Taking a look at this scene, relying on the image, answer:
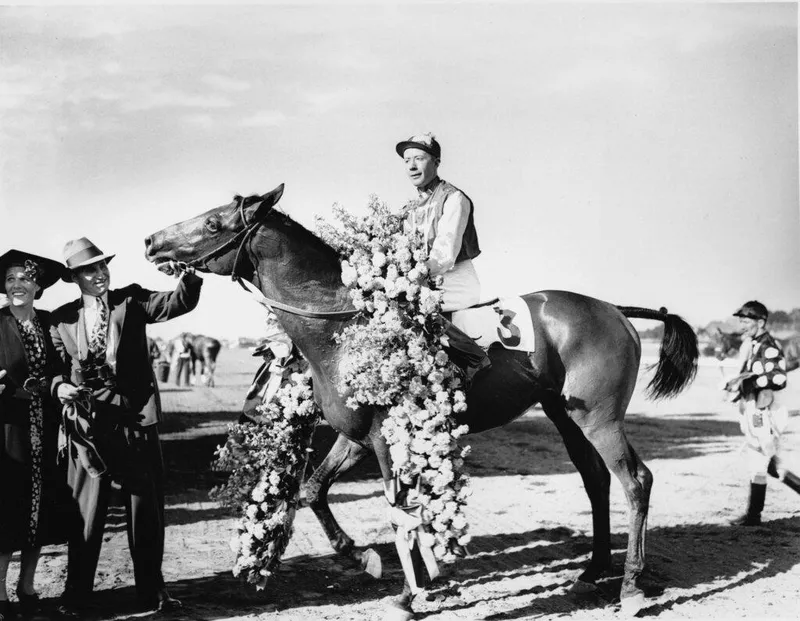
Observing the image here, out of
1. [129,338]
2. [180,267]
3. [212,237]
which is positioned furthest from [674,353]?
[129,338]

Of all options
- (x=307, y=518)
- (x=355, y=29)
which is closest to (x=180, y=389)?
(x=307, y=518)

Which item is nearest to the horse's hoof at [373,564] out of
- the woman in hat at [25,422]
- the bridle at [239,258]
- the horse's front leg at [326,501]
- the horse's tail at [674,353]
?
the horse's front leg at [326,501]

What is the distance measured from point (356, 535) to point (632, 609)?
2.86 meters

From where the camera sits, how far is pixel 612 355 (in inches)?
213

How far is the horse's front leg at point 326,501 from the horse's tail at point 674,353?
2.47 meters

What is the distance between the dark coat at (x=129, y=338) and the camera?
4875 mm

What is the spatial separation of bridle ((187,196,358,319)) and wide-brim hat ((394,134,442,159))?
1.14 m

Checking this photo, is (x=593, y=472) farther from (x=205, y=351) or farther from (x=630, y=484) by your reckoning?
(x=205, y=351)

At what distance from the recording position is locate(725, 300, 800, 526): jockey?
7469 mm

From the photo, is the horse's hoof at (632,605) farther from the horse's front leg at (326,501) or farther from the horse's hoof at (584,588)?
the horse's front leg at (326,501)

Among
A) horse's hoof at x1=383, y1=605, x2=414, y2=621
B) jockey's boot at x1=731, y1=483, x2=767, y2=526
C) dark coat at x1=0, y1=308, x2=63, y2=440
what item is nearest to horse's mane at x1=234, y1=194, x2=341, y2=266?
dark coat at x1=0, y1=308, x2=63, y2=440

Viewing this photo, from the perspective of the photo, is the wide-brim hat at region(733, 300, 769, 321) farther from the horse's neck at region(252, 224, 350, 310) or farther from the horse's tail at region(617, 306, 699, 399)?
the horse's neck at region(252, 224, 350, 310)

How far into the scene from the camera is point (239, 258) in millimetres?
4648

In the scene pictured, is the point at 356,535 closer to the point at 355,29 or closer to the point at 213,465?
the point at 213,465
